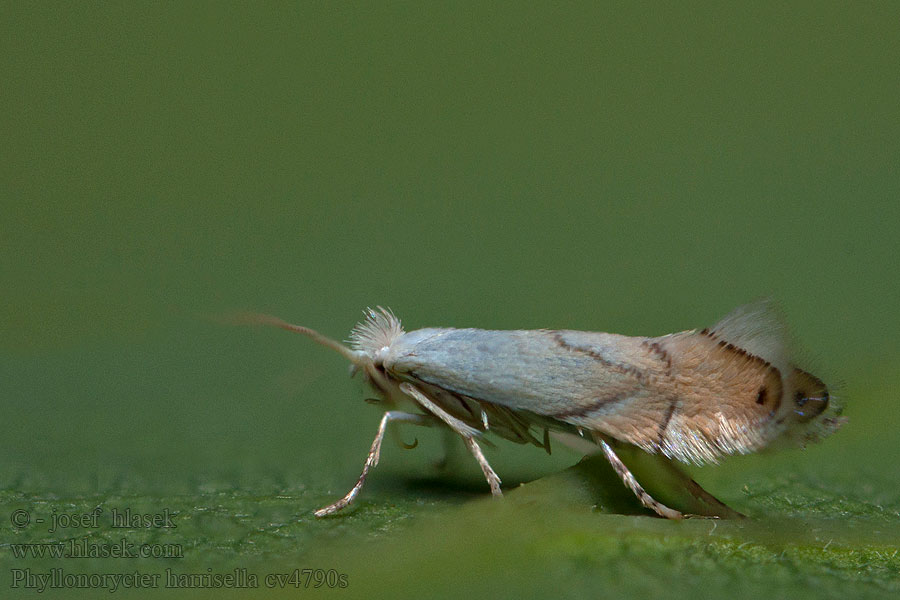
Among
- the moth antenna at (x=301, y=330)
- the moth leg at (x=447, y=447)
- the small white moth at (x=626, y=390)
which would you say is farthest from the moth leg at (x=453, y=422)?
the moth antenna at (x=301, y=330)

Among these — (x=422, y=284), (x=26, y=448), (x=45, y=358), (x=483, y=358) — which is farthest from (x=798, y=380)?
(x=45, y=358)

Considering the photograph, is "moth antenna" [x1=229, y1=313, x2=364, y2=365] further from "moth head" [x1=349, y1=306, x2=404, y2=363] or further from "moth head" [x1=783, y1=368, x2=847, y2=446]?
"moth head" [x1=783, y1=368, x2=847, y2=446]

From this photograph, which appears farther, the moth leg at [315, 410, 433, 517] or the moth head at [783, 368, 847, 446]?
the moth head at [783, 368, 847, 446]

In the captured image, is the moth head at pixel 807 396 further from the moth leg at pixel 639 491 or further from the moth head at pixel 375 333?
the moth head at pixel 375 333

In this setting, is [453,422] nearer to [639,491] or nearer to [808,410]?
[639,491]

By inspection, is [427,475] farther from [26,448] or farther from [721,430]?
[26,448]
